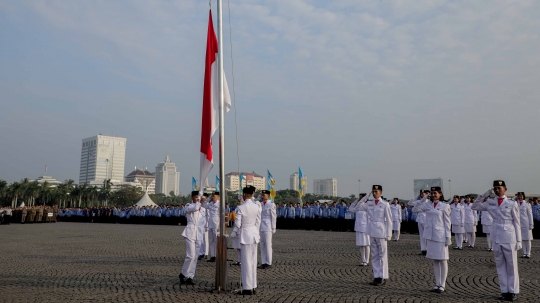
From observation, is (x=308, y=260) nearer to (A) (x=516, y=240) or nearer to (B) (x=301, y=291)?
(B) (x=301, y=291)

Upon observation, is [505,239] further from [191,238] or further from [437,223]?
[191,238]

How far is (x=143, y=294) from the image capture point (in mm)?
7555

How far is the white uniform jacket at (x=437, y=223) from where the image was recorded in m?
8.38

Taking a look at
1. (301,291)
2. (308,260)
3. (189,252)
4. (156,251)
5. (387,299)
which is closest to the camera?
(387,299)

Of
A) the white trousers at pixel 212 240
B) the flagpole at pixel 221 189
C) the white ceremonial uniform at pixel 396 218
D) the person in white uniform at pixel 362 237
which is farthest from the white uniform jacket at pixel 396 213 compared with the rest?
the flagpole at pixel 221 189

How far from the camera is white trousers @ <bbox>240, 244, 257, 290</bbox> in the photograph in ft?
24.9

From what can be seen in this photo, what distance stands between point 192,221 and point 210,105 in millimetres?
2697

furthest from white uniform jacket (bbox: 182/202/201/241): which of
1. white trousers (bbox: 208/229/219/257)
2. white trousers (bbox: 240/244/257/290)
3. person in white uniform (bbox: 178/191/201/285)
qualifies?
white trousers (bbox: 208/229/219/257)

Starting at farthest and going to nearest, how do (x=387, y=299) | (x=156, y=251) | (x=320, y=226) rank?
(x=320, y=226) < (x=156, y=251) < (x=387, y=299)

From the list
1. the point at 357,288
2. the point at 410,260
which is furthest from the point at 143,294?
the point at 410,260

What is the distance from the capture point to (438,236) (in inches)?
329

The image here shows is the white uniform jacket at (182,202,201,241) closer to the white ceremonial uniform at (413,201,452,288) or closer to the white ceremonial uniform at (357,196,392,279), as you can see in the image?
the white ceremonial uniform at (357,196,392,279)

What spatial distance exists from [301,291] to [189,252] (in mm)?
2465

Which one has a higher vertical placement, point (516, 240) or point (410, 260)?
point (516, 240)
